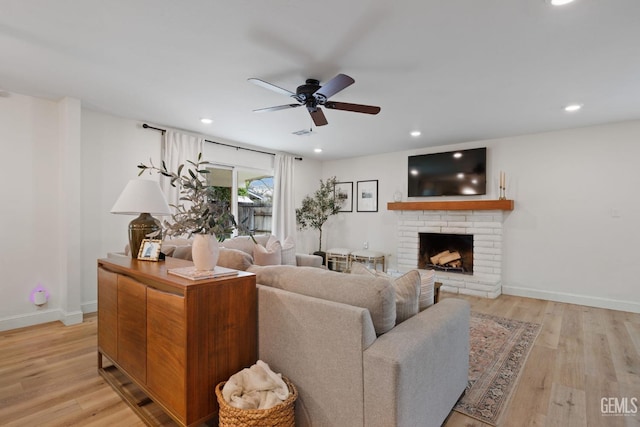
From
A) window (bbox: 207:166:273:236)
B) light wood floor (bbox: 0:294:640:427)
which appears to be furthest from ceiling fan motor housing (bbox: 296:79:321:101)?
window (bbox: 207:166:273:236)

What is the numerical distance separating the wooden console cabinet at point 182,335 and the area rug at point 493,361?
4.68ft

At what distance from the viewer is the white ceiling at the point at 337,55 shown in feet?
6.00

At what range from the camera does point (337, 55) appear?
2.32 meters

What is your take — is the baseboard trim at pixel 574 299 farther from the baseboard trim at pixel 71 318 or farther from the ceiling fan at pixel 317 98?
the baseboard trim at pixel 71 318

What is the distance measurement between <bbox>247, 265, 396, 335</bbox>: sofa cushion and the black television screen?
12.7 ft

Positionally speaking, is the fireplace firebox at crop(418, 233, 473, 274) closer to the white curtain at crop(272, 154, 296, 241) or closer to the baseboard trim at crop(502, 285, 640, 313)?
the baseboard trim at crop(502, 285, 640, 313)

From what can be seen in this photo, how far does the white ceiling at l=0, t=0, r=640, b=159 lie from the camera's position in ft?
6.00

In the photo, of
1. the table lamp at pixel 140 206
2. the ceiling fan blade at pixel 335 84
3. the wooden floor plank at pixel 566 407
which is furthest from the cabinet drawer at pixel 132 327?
the wooden floor plank at pixel 566 407

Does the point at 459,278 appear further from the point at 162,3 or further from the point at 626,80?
the point at 162,3

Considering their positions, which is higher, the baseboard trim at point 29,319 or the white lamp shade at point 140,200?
the white lamp shade at point 140,200

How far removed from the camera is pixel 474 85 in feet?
9.25

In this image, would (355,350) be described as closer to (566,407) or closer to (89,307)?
(566,407)

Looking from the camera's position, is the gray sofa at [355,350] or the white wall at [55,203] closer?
the gray sofa at [355,350]

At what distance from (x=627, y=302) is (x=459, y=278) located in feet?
6.13
